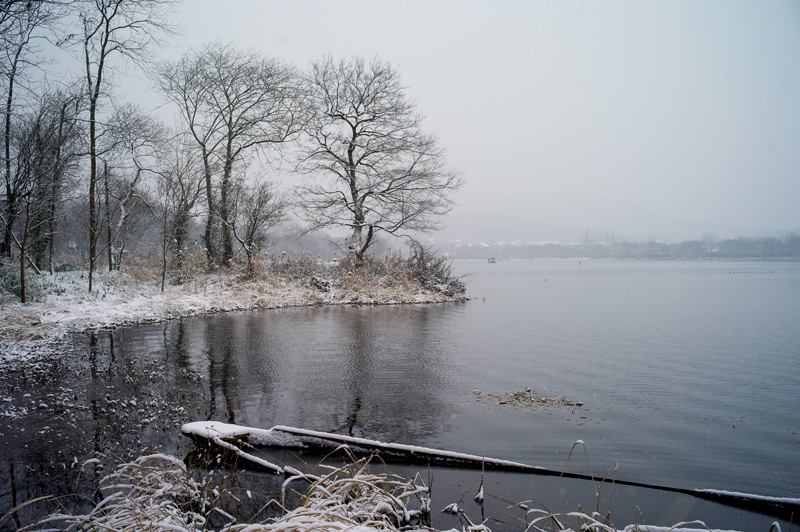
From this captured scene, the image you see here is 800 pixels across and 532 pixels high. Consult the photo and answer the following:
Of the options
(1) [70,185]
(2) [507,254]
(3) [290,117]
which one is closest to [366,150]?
(3) [290,117]

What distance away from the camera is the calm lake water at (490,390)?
481 centimetres

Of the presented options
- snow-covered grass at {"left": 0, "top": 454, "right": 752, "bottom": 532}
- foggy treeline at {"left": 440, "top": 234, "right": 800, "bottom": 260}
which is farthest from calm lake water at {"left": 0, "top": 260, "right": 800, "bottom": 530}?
foggy treeline at {"left": 440, "top": 234, "right": 800, "bottom": 260}

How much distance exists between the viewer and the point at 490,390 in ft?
23.0

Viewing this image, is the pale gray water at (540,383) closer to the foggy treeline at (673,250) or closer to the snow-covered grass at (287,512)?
the snow-covered grass at (287,512)

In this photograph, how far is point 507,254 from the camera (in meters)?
148

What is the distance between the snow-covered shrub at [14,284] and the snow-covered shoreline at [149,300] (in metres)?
0.36

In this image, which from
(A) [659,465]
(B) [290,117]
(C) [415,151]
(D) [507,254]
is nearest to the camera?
(A) [659,465]

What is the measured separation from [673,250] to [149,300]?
415ft

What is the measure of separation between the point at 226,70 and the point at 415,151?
32.2ft

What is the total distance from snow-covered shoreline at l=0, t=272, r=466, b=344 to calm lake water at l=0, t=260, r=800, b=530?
1.30 metres

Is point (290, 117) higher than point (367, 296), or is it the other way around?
point (290, 117)

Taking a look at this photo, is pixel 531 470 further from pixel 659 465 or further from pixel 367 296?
pixel 367 296

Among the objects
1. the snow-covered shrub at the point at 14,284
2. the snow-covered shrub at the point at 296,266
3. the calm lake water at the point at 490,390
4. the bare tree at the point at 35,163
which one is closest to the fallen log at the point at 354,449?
the calm lake water at the point at 490,390

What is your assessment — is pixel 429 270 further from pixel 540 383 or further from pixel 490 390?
pixel 490 390
